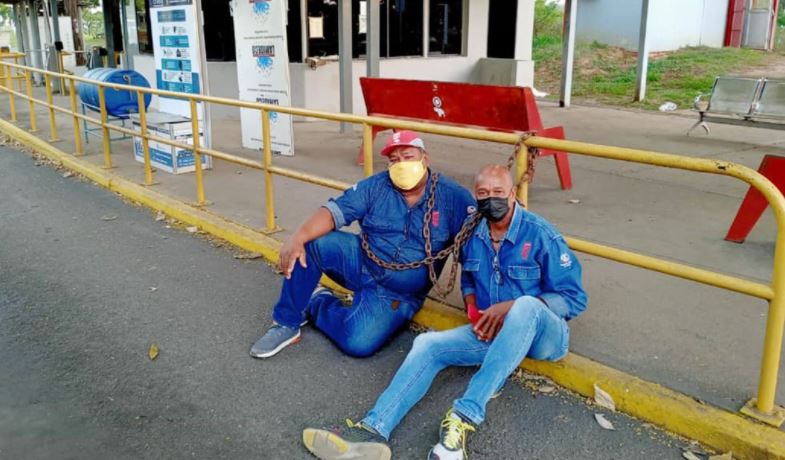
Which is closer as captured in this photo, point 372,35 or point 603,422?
point 603,422

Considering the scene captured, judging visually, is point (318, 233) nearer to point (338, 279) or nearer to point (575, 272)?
point (338, 279)

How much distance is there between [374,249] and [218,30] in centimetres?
1034

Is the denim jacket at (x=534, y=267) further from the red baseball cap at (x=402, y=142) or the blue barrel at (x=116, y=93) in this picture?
the blue barrel at (x=116, y=93)

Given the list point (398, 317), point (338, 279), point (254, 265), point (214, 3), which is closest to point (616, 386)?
point (398, 317)

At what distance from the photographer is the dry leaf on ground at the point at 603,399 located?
3281 mm

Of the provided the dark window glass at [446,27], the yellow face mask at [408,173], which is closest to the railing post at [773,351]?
the yellow face mask at [408,173]

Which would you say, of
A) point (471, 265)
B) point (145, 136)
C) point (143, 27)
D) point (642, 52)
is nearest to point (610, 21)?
point (642, 52)

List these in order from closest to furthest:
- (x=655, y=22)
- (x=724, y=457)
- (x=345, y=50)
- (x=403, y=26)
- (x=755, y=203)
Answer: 1. (x=724, y=457)
2. (x=755, y=203)
3. (x=345, y=50)
4. (x=403, y=26)
5. (x=655, y=22)

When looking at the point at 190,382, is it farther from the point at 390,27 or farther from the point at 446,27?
the point at 446,27

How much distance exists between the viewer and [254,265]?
211 inches

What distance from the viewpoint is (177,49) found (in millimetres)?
8414

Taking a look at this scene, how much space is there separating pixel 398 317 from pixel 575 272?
1054 millimetres

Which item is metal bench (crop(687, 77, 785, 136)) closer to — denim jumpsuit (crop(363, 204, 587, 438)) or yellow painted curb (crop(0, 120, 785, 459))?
yellow painted curb (crop(0, 120, 785, 459))

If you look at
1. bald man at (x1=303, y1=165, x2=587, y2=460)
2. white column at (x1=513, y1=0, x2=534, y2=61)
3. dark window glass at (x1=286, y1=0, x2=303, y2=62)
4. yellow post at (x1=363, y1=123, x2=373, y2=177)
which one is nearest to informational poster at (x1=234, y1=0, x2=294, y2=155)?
dark window glass at (x1=286, y1=0, x2=303, y2=62)
